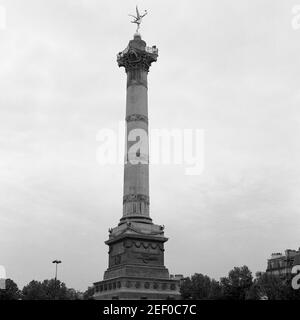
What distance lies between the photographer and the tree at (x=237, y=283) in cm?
8881

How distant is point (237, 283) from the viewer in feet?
299

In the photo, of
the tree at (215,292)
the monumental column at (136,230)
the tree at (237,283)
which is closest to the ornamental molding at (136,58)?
the monumental column at (136,230)

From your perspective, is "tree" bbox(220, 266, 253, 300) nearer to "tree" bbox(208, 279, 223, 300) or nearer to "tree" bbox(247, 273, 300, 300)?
"tree" bbox(208, 279, 223, 300)

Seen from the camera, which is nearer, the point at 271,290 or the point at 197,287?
the point at 271,290

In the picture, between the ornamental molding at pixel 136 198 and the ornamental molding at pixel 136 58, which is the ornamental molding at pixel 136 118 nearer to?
the ornamental molding at pixel 136 58

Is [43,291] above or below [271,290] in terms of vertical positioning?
above

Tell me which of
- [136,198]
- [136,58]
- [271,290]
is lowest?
[271,290]

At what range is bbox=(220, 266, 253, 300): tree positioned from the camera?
291ft

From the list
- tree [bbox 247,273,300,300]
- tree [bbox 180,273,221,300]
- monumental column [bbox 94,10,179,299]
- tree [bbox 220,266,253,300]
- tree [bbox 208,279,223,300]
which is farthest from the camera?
tree [bbox 180,273,221,300]

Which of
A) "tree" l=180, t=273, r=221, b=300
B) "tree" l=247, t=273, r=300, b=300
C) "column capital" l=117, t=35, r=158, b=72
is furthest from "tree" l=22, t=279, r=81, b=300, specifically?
"column capital" l=117, t=35, r=158, b=72

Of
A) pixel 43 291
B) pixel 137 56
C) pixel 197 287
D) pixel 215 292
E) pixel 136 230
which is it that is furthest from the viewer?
pixel 43 291

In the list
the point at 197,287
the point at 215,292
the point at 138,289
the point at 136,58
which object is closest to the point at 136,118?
the point at 136,58

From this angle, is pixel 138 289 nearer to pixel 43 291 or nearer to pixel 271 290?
pixel 271 290
